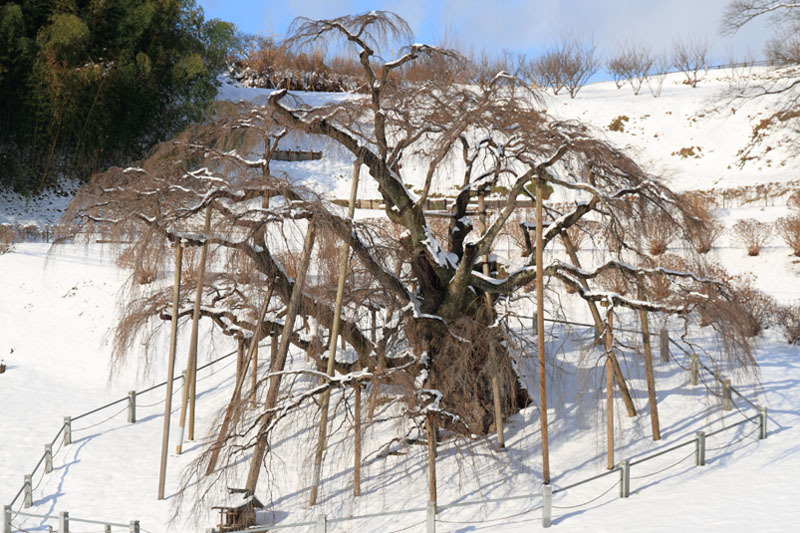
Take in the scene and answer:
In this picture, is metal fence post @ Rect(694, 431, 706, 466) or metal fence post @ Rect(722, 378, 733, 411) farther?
metal fence post @ Rect(722, 378, 733, 411)

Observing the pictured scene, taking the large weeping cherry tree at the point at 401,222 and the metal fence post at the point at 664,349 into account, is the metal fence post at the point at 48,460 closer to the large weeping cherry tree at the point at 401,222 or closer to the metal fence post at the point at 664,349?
the large weeping cherry tree at the point at 401,222

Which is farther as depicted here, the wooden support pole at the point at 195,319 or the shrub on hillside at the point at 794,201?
the shrub on hillside at the point at 794,201

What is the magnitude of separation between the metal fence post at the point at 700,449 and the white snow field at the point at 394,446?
0.11 m

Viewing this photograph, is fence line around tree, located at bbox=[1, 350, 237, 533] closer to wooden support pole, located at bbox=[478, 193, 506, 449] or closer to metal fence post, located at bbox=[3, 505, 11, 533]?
metal fence post, located at bbox=[3, 505, 11, 533]

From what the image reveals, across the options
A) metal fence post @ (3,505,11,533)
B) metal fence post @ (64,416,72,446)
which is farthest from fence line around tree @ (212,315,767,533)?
metal fence post @ (64,416,72,446)

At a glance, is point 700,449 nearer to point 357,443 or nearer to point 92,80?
point 357,443

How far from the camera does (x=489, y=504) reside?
11.8 meters

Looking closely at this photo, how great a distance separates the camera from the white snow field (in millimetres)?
11375

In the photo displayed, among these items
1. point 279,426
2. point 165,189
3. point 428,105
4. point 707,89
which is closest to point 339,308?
point 165,189

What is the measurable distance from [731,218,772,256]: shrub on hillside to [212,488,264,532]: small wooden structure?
1818cm

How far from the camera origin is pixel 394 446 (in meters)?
13.9

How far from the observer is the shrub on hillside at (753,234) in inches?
957

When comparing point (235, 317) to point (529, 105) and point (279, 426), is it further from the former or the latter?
point (529, 105)

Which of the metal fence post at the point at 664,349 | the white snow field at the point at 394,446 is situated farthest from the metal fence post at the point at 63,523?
the metal fence post at the point at 664,349
